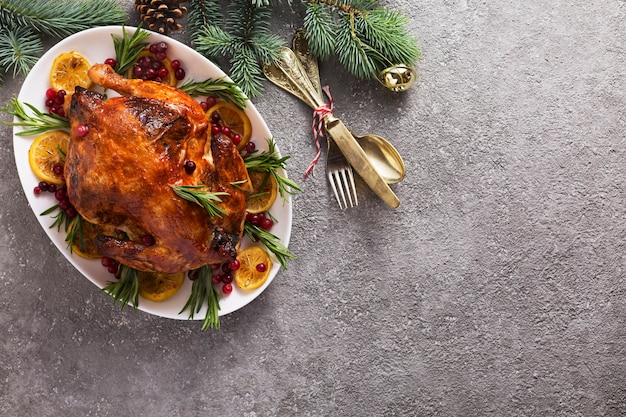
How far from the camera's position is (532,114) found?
232cm

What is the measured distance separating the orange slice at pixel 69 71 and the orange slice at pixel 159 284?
0.67 m

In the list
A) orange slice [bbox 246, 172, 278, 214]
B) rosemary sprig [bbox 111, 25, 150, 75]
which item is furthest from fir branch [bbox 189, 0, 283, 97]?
orange slice [bbox 246, 172, 278, 214]

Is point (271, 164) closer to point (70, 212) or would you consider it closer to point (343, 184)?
point (343, 184)

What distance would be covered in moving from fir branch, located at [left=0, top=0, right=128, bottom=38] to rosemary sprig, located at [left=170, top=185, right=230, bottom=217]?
739 millimetres

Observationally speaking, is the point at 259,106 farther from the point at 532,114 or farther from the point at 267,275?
the point at 532,114

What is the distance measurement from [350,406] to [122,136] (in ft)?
4.19

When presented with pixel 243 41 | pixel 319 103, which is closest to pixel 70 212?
pixel 243 41

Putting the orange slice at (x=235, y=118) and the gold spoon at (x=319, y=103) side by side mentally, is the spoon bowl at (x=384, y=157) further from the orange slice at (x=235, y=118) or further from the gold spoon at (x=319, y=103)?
the orange slice at (x=235, y=118)

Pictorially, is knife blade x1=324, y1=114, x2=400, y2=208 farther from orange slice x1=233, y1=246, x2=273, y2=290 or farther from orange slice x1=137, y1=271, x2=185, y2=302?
orange slice x1=137, y1=271, x2=185, y2=302

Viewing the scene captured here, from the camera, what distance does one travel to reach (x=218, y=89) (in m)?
2.05

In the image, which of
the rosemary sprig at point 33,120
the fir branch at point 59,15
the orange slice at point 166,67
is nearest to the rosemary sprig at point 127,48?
the orange slice at point 166,67

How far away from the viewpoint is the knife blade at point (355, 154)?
7.14 ft

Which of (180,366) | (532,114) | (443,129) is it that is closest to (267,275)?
(180,366)

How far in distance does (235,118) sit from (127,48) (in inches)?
16.3
